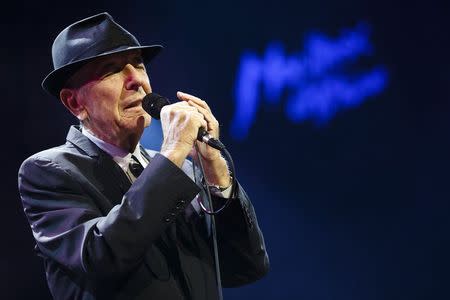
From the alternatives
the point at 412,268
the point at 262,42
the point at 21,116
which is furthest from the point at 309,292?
the point at 21,116

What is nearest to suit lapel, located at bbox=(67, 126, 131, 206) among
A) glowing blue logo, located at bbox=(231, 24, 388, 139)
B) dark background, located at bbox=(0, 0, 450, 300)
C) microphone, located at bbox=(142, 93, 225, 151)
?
microphone, located at bbox=(142, 93, 225, 151)

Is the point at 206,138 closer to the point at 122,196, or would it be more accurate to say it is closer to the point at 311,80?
the point at 122,196

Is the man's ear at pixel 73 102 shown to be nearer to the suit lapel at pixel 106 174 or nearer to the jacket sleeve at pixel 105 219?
the suit lapel at pixel 106 174

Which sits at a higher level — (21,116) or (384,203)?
(21,116)

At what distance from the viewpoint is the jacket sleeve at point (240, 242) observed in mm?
1454

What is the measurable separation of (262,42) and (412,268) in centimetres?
127

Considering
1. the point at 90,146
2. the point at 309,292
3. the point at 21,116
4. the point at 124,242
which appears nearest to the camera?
the point at 124,242

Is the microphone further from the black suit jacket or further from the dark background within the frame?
the dark background

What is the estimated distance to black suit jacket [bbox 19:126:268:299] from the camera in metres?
1.16

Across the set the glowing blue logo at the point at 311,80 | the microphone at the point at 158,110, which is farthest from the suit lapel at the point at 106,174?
the glowing blue logo at the point at 311,80

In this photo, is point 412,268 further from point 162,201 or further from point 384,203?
point 162,201

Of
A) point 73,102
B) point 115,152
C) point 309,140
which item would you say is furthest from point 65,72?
point 309,140

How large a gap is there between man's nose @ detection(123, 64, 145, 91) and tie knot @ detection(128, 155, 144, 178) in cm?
17

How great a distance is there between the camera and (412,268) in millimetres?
2812
